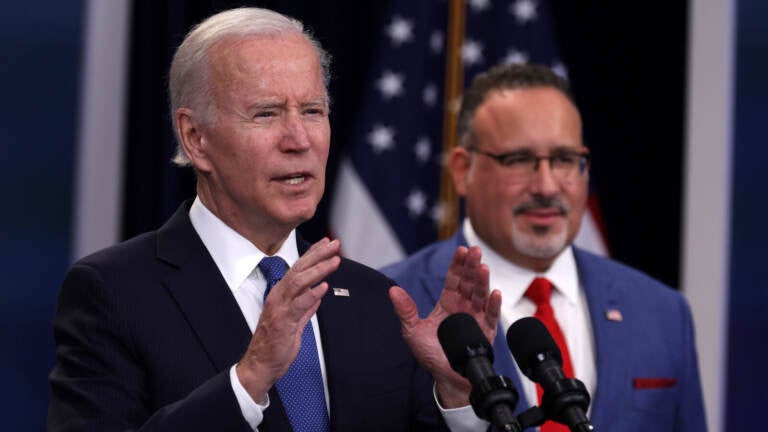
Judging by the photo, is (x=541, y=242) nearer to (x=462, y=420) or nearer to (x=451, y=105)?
(x=462, y=420)

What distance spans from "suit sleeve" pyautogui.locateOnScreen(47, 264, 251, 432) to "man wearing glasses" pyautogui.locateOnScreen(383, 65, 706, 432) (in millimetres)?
1173

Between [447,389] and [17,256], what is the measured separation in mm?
2089

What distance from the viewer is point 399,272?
122 inches

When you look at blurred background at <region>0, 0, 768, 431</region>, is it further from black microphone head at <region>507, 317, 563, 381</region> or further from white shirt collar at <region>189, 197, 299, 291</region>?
black microphone head at <region>507, 317, 563, 381</region>

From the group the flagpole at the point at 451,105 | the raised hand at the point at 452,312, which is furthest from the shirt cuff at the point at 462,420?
the flagpole at the point at 451,105

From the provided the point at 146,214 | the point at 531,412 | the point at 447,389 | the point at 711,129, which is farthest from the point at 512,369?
the point at 711,129

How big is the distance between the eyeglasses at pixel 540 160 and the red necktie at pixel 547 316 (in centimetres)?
28

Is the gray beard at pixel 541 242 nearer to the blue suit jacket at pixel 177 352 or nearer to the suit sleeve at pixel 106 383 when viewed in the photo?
the blue suit jacket at pixel 177 352

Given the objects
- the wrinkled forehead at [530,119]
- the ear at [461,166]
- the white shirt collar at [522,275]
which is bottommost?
the white shirt collar at [522,275]

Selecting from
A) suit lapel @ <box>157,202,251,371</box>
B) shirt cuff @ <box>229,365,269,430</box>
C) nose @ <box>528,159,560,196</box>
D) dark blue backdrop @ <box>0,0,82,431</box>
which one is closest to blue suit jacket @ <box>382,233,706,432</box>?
nose @ <box>528,159,560,196</box>

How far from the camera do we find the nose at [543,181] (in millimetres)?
3062

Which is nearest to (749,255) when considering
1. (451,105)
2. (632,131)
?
(632,131)

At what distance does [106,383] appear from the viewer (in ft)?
6.16

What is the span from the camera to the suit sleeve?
182 centimetres
